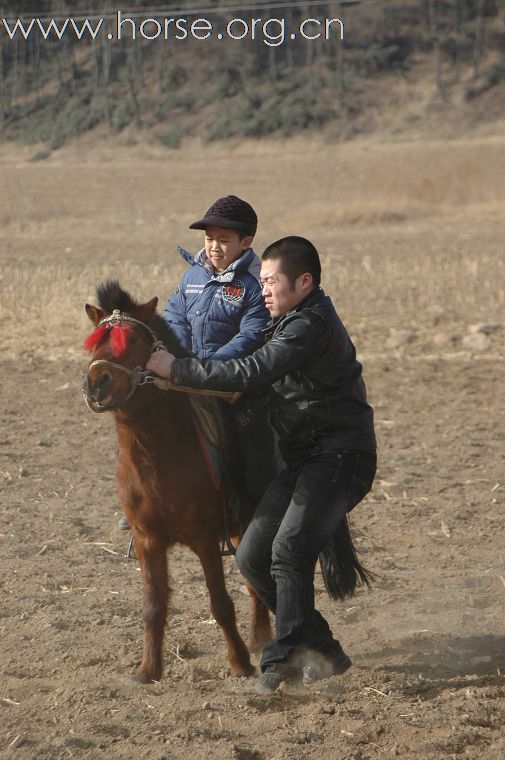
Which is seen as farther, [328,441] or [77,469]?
[77,469]

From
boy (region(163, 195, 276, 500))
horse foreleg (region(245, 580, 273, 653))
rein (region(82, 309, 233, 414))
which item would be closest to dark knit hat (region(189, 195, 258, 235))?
boy (region(163, 195, 276, 500))

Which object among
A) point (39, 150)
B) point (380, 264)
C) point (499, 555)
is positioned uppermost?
point (39, 150)

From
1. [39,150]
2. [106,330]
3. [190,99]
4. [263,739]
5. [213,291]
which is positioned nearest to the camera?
[263,739]

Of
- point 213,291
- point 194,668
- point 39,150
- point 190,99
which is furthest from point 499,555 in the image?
point 190,99

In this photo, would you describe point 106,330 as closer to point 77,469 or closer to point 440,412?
point 77,469

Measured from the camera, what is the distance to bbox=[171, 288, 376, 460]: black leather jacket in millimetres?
3986

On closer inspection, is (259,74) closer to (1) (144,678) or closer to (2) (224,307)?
(2) (224,307)

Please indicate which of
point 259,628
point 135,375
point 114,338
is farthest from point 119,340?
point 259,628

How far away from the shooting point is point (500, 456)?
26.1 ft

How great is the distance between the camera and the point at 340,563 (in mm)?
4547

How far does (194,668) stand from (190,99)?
53.4 meters

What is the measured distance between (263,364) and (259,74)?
5828 cm

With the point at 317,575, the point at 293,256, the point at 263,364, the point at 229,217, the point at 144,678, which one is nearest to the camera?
the point at 263,364

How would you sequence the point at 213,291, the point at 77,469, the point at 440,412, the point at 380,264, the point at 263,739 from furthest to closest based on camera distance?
1. the point at 380,264
2. the point at 440,412
3. the point at 77,469
4. the point at 213,291
5. the point at 263,739
